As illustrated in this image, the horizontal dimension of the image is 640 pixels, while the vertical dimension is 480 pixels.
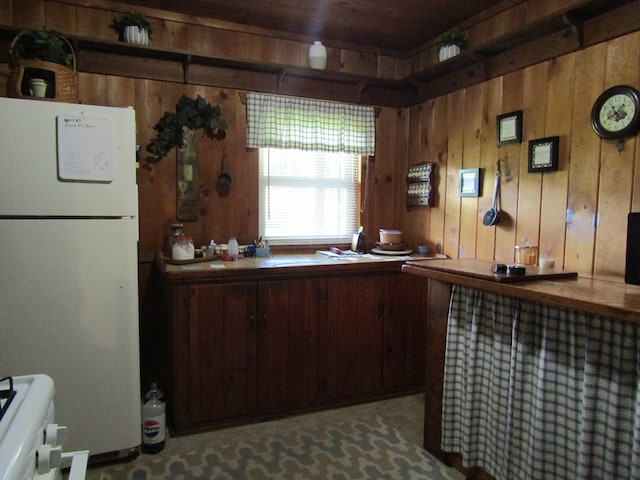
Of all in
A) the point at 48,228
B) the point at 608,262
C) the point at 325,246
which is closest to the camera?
the point at 48,228

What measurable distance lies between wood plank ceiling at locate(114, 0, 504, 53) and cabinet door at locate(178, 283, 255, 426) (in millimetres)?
1651

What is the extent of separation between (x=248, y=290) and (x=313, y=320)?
44 centimetres

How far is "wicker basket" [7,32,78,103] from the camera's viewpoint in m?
2.15

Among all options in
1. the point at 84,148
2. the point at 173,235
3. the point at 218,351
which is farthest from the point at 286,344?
the point at 84,148

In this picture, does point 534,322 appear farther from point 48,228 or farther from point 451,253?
point 48,228

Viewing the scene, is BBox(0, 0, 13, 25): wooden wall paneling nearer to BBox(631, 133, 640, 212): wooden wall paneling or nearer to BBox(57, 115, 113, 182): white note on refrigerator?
BBox(57, 115, 113, 182): white note on refrigerator

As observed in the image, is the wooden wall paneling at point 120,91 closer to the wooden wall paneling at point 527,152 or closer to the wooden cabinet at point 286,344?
the wooden cabinet at point 286,344

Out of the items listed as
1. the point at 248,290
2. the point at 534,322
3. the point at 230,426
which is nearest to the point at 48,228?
the point at 248,290

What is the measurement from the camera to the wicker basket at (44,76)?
2.15 meters

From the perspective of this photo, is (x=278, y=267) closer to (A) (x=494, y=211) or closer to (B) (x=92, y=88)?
(A) (x=494, y=211)

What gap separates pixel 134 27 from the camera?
8.57ft

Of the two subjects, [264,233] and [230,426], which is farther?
[264,233]

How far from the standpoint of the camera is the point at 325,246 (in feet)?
10.9

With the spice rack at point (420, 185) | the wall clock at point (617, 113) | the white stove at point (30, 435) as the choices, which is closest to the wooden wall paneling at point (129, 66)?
the spice rack at point (420, 185)
